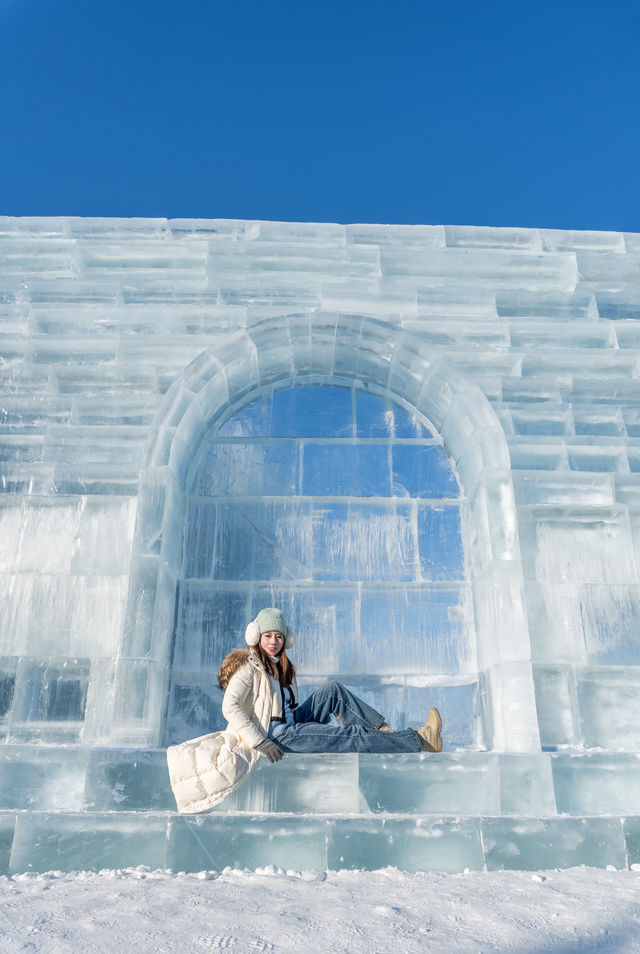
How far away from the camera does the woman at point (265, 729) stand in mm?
4324

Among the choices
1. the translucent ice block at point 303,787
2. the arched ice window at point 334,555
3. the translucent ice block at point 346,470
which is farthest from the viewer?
the translucent ice block at point 346,470

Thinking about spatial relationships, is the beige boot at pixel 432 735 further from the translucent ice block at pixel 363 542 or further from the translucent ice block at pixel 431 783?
the translucent ice block at pixel 363 542

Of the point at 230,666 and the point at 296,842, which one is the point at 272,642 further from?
the point at 296,842

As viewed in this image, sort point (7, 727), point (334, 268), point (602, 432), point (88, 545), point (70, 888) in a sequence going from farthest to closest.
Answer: point (334, 268) → point (602, 432) → point (88, 545) → point (7, 727) → point (70, 888)

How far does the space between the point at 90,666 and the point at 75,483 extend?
1.49m

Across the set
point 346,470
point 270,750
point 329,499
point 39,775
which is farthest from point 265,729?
point 346,470

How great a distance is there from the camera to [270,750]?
14.6ft

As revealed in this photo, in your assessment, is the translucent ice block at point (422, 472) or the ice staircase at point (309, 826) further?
the translucent ice block at point (422, 472)

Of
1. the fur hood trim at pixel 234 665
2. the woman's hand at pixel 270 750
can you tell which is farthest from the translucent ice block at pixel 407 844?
the fur hood trim at pixel 234 665

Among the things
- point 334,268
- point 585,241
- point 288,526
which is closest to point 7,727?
point 288,526

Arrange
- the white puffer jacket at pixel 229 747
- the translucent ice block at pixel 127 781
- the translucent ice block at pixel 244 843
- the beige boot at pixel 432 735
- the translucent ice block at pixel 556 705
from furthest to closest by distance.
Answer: the translucent ice block at pixel 556 705 < the beige boot at pixel 432 735 < the translucent ice block at pixel 127 781 < the white puffer jacket at pixel 229 747 < the translucent ice block at pixel 244 843

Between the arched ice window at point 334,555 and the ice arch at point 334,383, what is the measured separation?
138 mm

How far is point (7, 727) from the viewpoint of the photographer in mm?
5555

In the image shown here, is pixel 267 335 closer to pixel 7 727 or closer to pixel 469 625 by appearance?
pixel 469 625
